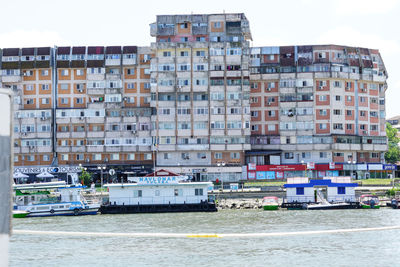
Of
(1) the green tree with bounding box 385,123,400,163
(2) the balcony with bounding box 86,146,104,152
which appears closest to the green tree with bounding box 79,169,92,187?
(2) the balcony with bounding box 86,146,104,152

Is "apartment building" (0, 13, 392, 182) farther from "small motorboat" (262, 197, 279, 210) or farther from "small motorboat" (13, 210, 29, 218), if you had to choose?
"small motorboat" (13, 210, 29, 218)

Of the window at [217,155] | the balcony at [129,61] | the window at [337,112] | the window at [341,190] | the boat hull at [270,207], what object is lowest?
the boat hull at [270,207]

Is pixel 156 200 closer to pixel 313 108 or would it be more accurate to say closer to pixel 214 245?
pixel 214 245

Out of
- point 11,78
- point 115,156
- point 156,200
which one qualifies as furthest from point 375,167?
point 11,78

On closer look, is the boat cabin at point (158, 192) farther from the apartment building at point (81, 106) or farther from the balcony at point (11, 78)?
the balcony at point (11, 78)

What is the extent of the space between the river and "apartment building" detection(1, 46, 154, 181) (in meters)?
39.4

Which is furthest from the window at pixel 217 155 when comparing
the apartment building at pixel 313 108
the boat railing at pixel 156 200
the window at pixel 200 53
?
the boat railing at pixel 156 200

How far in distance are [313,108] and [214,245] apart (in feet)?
214

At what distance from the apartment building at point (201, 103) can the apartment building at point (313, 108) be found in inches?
242

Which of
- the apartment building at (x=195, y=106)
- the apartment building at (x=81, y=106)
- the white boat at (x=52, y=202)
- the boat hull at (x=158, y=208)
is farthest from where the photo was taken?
the apartment building at (x=81, y=106)

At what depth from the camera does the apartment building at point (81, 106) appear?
10194 cm

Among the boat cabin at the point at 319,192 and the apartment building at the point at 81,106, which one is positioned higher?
the apartment building at the point at 81,106

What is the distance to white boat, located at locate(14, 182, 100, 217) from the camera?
68.5 meters

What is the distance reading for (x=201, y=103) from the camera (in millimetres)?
99062
